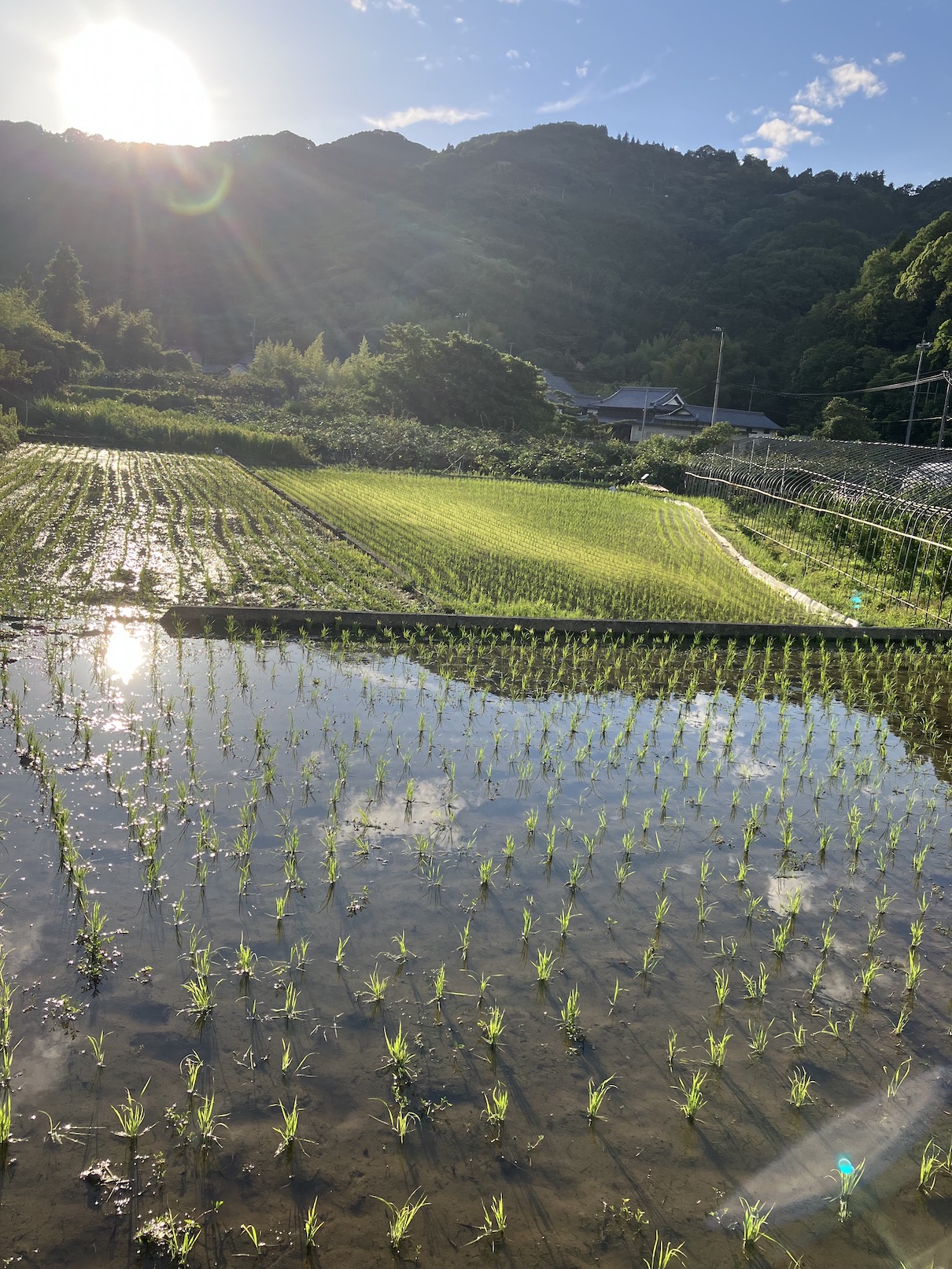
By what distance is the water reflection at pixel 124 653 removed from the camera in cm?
706

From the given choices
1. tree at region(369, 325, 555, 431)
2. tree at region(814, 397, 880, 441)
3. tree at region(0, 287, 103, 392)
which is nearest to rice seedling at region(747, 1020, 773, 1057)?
tree at region(0, 287, 103, 392)

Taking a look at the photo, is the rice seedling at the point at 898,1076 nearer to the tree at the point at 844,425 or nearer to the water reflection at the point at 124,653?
the water reflection at the point at 124,653

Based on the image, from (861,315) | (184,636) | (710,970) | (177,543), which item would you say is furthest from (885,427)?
(710,970)

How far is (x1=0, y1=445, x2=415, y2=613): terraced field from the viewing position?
31.6 feet

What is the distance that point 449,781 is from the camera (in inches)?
212

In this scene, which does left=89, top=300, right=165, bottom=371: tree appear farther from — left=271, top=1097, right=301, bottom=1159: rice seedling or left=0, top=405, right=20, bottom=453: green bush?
left=271, top=1097, right=301, bottom=1159: rice seedling

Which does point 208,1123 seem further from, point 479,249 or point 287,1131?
point 479,249

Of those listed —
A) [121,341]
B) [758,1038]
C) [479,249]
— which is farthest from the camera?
[479,249]

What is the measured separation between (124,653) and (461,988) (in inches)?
207

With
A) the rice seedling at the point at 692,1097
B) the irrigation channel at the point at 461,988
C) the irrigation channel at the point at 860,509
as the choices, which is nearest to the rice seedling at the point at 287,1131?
the irrigation channel at the point at 461,988

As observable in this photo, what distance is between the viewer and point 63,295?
139ft

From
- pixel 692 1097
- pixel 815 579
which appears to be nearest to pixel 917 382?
pixel 815 579

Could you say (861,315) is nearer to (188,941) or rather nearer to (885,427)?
(885,427)

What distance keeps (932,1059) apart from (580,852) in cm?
185
